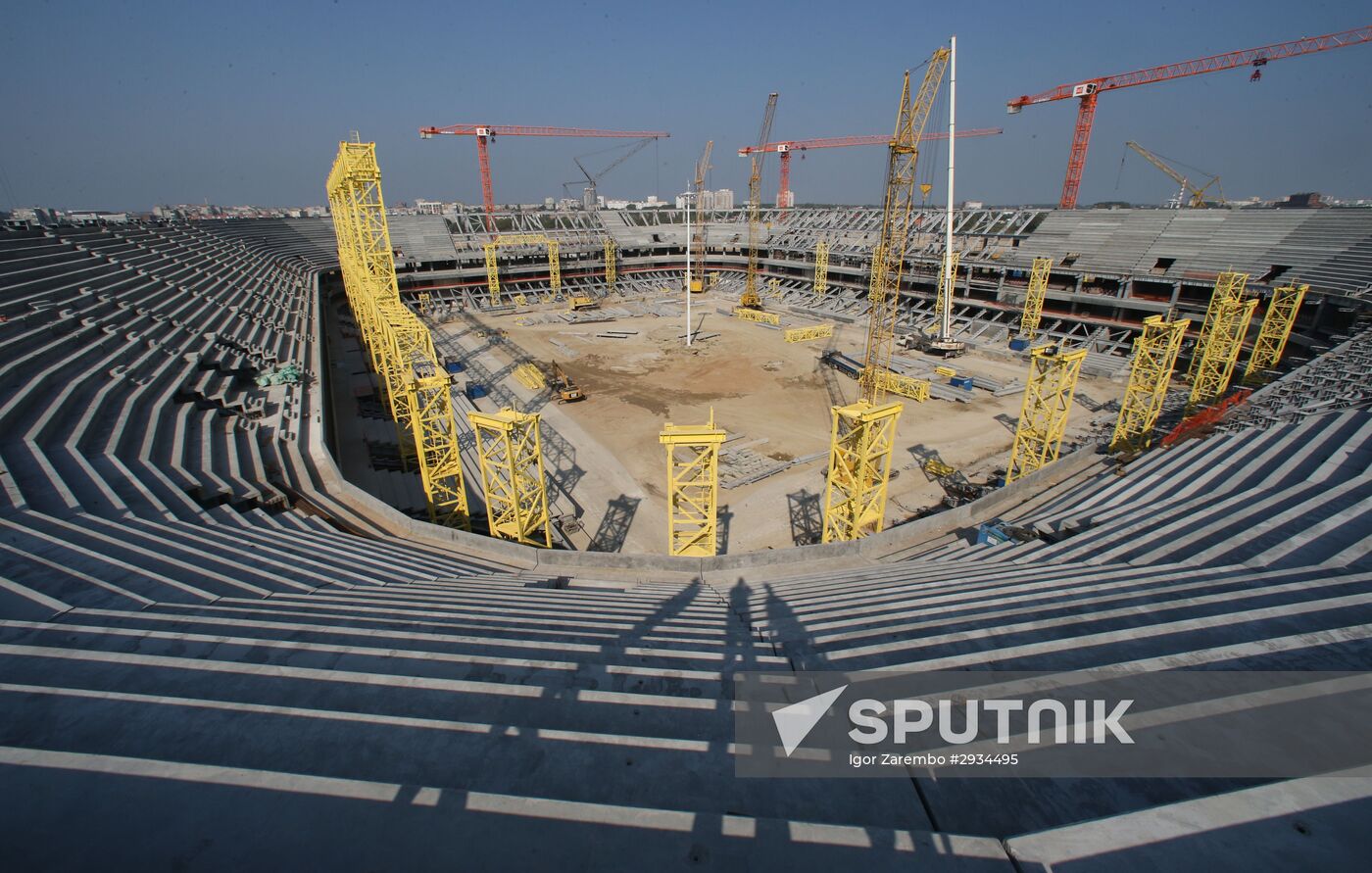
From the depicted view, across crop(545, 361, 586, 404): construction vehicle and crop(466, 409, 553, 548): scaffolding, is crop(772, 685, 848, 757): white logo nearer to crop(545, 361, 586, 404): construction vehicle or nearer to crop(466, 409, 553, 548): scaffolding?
crop(466, 409, 553, 548): scaffolding

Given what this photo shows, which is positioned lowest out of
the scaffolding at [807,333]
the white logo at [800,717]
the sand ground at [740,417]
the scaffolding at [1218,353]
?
the sand ground at [740,417]

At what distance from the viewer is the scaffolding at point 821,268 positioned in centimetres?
6562

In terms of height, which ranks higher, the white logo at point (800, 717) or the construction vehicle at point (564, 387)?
the white logo at point (800, 717)

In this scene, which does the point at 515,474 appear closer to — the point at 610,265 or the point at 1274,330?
the point at 1274,330

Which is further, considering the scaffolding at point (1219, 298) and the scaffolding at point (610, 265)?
the scaffolding at point (610, 265)

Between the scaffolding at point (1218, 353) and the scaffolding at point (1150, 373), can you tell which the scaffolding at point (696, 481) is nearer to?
the scaffolding at point (1150, 373)

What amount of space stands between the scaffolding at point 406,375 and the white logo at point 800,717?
17553mm

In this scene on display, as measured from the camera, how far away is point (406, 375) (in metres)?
23.1

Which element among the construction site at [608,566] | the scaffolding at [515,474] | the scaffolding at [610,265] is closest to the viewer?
the construction site at [608,566]

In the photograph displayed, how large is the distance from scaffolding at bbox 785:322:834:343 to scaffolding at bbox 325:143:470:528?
31.8 meters

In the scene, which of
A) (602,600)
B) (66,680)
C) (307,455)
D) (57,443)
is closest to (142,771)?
(66,680)

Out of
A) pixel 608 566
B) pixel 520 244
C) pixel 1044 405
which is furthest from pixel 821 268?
pixel 608 566

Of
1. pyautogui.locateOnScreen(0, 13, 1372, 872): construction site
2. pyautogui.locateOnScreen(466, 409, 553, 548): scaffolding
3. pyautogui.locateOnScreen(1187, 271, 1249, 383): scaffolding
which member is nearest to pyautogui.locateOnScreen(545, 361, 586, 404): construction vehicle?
pyautogui.locateOnScreen(0, 13, 1372, 872): construction site

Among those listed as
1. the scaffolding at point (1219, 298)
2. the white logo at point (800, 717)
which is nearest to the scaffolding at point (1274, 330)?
the scaffolding at point (1219, 298)
